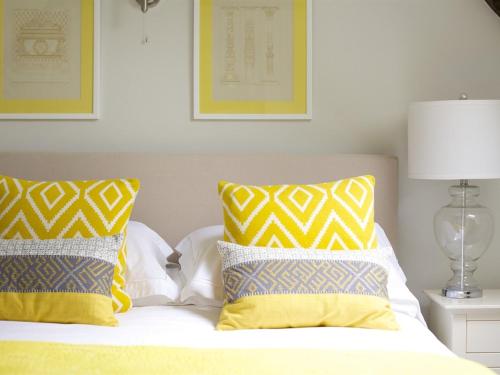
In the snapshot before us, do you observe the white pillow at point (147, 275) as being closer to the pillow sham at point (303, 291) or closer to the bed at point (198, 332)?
the bed at point (198, 332)

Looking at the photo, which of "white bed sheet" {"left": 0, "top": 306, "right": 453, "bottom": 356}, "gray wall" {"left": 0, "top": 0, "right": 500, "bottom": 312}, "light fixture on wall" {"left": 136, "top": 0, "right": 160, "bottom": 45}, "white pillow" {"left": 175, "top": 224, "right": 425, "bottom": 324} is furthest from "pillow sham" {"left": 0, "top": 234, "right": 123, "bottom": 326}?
"light fixture on wall" {"left": 136, "top": 0, "right": 160, "bottom": 45}

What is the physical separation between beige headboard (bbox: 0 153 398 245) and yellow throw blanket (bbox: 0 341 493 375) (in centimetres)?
112

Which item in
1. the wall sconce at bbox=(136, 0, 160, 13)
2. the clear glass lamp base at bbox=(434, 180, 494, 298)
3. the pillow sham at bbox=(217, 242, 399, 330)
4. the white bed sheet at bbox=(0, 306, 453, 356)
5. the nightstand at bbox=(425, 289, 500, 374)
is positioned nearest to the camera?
the white bed sheet at bbox=(0, 306, 453, 356)

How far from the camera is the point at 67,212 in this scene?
2414 mm

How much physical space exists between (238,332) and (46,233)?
74 centimetres

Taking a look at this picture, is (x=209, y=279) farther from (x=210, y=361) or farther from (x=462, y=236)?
(x=462, y=236)

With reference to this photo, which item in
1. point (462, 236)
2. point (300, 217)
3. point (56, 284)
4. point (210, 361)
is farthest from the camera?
point (462, 236)

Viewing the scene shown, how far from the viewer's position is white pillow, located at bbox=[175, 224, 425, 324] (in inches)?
94.6

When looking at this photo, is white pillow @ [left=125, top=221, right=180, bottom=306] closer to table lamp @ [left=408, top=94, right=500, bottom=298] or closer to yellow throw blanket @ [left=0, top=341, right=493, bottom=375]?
yellow throw blanket @ [left=0, top=341, right=493, bottom=375]

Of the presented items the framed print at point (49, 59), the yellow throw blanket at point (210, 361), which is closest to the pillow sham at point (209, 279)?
the yellow throw blanket at point (210, 361)

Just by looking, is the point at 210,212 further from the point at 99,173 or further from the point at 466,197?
the point at 466,197

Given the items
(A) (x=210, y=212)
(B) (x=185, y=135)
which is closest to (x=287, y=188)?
(A) (x=210, y=212)

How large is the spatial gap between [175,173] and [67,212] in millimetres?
611

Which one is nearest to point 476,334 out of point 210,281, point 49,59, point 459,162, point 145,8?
point 459,162
